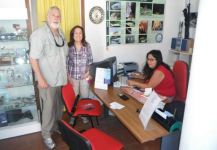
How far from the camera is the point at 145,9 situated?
3592mm

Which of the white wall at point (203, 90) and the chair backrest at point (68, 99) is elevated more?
the white wall at point (203, 90)

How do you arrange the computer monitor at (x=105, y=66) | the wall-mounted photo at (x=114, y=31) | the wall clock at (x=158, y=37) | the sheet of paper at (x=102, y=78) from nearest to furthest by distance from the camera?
the sheet of paper at (x=102, y=78) < the computer monitor at (x=105, y=66) < the wall-mounted photo at (x=114, y=31) < the wall clock at (x=158, y=37)

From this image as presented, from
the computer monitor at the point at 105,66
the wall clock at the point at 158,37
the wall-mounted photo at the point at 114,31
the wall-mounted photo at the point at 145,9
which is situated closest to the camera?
the computer monitor at the point at 105,66

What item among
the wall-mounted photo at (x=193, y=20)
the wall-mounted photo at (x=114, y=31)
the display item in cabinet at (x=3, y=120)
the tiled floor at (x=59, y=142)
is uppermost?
the wall-mounted photo at (x=193, y=20)

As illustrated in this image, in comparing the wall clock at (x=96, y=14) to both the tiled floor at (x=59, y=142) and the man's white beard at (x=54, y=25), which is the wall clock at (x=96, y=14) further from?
the tiled floor at (x=59, y=142)

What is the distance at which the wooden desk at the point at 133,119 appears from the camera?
60.7 inches

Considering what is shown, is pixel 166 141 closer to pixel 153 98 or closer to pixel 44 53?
pixel 153 98

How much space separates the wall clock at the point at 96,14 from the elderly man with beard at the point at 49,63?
37.9 inches

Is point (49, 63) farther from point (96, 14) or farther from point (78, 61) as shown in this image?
point (96, 14)

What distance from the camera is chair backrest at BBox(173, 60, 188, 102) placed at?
2406mm

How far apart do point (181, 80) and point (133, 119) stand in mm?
1029

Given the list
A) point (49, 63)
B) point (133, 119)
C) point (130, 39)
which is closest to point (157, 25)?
point (130, 39)

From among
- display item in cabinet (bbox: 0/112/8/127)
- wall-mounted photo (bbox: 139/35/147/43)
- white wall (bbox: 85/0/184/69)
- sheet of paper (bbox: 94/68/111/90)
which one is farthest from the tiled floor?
wall-mounted photo (bbox: 139/35/147/43)

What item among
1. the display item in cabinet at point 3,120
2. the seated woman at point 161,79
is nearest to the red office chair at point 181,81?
the seated woman at point 161,79
